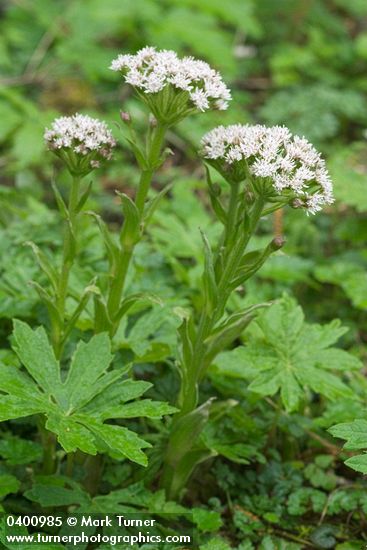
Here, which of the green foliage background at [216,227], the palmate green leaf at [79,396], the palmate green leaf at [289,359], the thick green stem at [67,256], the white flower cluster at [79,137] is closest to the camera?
the palmate green leaf at [79,396]

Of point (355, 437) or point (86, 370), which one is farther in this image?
point (86, 370)

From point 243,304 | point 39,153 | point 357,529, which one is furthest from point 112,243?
point 39,153

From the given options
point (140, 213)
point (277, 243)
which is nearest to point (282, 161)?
point (277, 243)

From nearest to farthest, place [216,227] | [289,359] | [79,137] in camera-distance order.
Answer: [79,137], [289,359], [216,227]

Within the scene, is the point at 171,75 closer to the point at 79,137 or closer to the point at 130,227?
the point at 79,137

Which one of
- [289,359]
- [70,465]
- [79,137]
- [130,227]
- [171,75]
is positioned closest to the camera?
[171,75]

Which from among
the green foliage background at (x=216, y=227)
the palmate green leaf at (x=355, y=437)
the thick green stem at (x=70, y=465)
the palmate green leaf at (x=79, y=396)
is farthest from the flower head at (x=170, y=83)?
the thick green stem at (x=70, y=465)

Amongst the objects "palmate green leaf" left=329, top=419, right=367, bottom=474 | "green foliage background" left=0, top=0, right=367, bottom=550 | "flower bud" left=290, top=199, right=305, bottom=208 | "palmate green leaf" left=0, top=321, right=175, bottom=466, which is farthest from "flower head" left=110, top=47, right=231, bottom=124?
"palmate green leaf" left=329, top=419, right=367, bottom=474

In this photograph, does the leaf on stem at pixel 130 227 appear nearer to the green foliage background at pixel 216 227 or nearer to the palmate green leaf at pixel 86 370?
the palmate green leaf at pixel 86 370
